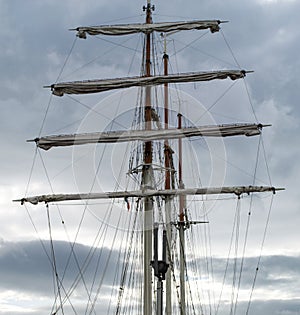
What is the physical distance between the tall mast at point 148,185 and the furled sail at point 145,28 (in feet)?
4.66

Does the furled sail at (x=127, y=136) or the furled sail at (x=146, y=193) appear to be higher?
the furled sail at (x=127, y=136)

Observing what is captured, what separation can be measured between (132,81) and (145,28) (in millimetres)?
4428

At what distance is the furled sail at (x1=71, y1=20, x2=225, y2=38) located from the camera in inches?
1869

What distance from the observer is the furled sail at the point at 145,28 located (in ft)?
156

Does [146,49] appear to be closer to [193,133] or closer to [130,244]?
[193,133]

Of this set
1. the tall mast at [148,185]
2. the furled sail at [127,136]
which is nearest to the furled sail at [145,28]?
the tall mast at [148,185]

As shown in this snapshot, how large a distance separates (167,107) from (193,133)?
479 inches

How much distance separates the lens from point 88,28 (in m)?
48.2

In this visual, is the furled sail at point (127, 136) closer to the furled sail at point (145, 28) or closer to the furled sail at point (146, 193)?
the furled sail at point (146, 193)

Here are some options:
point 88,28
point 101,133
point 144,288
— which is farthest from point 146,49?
point 144,288

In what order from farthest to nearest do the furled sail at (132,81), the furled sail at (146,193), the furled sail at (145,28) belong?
the furled sail at (145,28)
the furled sail at (132,81)
the furled sail at (146,193)

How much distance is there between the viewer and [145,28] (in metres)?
48.4

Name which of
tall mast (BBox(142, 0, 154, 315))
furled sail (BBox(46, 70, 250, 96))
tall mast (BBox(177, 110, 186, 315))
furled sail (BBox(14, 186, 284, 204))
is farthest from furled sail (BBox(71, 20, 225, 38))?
tall mast (BBox(177, 110, 186, 315))

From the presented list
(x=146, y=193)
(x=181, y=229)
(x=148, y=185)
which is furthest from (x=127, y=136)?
(x=181, y=229)
